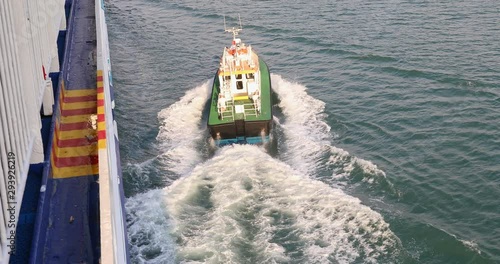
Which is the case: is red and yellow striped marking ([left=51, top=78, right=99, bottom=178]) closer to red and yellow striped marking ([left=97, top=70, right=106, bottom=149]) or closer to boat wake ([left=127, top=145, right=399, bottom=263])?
red and yellow striped marking ([left=97, top=70, right=106, bottom=149])

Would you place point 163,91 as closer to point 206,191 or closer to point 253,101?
point 253,101

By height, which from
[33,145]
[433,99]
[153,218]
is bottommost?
[153,218]

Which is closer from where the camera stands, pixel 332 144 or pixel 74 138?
pixel 74 138

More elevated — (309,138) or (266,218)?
(309,138)

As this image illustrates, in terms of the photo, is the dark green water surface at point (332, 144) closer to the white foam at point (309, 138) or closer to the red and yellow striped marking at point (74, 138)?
the white foam at point (309, 138)

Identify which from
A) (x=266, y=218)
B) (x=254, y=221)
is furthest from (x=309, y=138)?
(x=254, y=221)

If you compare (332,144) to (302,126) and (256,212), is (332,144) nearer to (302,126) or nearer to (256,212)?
(302,126)

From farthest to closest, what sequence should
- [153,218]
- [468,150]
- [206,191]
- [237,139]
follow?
[237,139]
[468,150]
[206,191]
[153,218]

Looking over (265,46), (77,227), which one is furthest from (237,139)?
(265,46)
